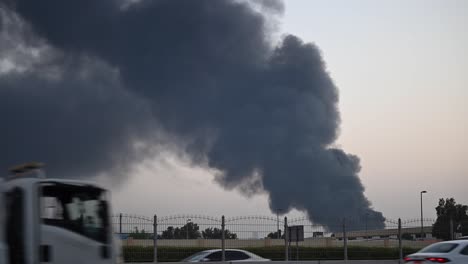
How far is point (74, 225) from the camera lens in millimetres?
12719

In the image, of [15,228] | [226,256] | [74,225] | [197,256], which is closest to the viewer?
[15,228]

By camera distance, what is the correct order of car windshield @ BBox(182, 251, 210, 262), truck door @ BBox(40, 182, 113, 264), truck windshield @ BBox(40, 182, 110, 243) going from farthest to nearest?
car windshield @ BBox(182, 251, 210, 262)
truck windshield @ BBox(40, 182, 110, 243)
truck door @ BBox(40, 182, 113, 264)

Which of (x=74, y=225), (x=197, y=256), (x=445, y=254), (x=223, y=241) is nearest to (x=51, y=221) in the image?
(x=74, y=225)

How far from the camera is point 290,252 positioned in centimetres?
2648

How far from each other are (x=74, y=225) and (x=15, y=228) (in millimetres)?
1053

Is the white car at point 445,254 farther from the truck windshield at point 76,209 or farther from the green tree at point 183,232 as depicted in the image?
the green tree at point 183,232

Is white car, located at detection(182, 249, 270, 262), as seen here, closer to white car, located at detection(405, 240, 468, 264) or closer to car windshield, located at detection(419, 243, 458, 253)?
white car, located at detection(405, 240, 468, 264)

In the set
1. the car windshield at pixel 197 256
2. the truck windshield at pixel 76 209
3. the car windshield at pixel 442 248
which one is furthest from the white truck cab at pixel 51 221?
the car windshield at pixel 197 256

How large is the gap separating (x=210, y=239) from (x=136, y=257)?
3020 millimetres

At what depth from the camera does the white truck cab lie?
12078 mm

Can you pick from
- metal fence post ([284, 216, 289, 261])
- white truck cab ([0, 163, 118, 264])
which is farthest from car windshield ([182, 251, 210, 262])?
white truck cab ([0, 163, 118, 264])

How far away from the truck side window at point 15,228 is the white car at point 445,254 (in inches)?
370

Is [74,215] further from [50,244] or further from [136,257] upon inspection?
[136,257]

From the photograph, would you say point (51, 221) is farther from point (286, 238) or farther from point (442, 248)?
point (286, 238)
